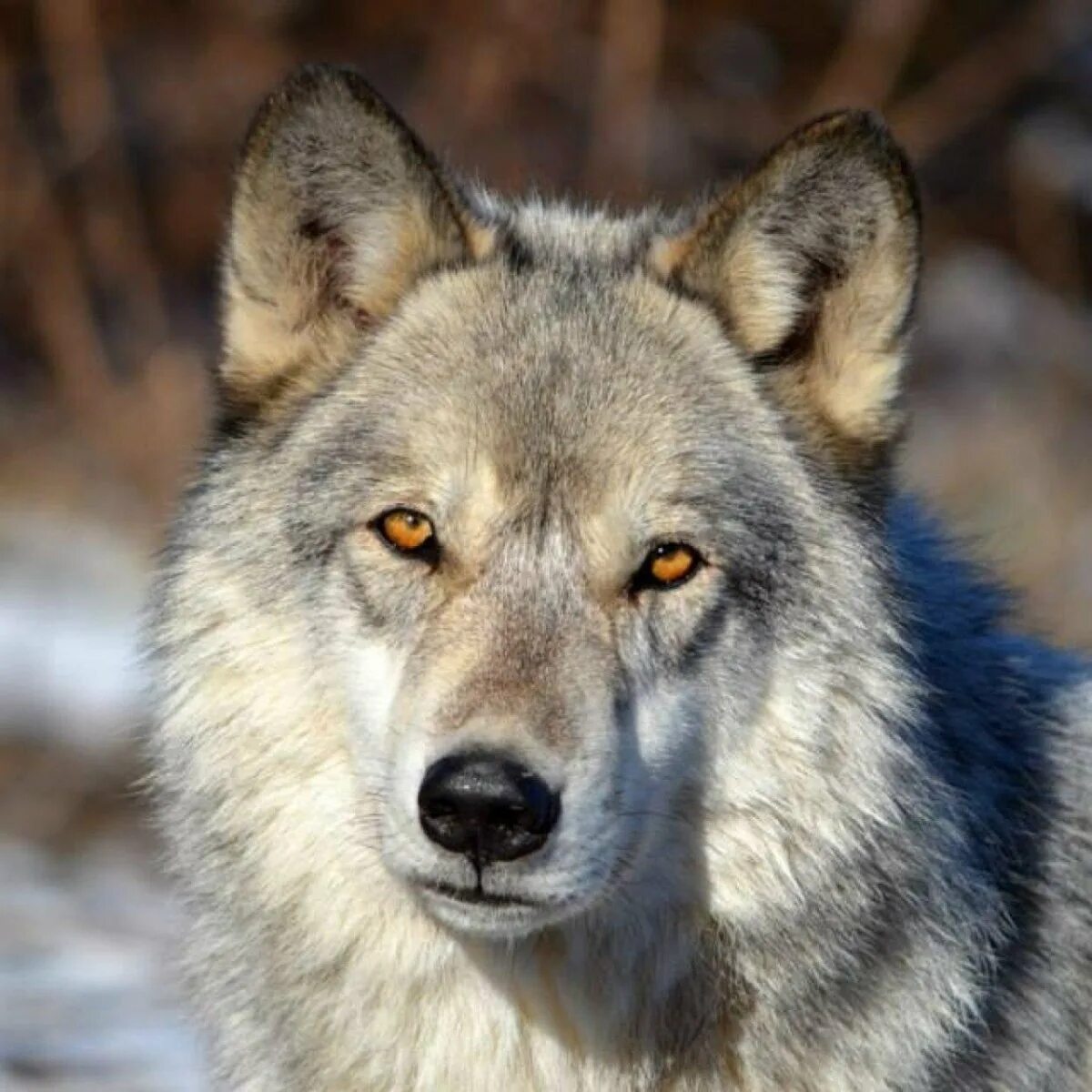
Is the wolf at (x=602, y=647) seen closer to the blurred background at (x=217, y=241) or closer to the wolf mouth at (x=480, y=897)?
the wolf mouth at (x=480, y=897)

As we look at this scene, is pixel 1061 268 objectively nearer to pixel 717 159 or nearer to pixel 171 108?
pixel 717 159

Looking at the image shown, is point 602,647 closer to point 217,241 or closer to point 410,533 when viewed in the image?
point 410,533

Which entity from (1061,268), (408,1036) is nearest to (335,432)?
(408,1036)

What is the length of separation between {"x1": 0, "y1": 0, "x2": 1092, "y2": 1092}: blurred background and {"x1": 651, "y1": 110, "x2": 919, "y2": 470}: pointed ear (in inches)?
118

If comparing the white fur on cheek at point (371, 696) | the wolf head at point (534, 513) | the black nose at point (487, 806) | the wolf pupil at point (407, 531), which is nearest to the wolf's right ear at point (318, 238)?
the wolf head at point (534, 513)

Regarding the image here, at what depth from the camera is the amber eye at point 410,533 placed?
4.11 metres

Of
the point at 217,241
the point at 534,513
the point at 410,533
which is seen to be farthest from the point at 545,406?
the point at 217,241

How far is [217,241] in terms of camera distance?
7320mm

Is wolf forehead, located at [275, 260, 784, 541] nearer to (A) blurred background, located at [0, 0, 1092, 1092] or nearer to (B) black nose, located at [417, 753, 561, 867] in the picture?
(B) black nose, located at [417, 753, 561, 867]

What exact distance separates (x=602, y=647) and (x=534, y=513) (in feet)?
0.97

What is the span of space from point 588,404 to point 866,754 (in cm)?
88

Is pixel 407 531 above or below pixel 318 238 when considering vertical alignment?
below

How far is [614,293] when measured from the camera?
14.6ft

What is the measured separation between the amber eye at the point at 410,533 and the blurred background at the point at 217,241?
266 cm
